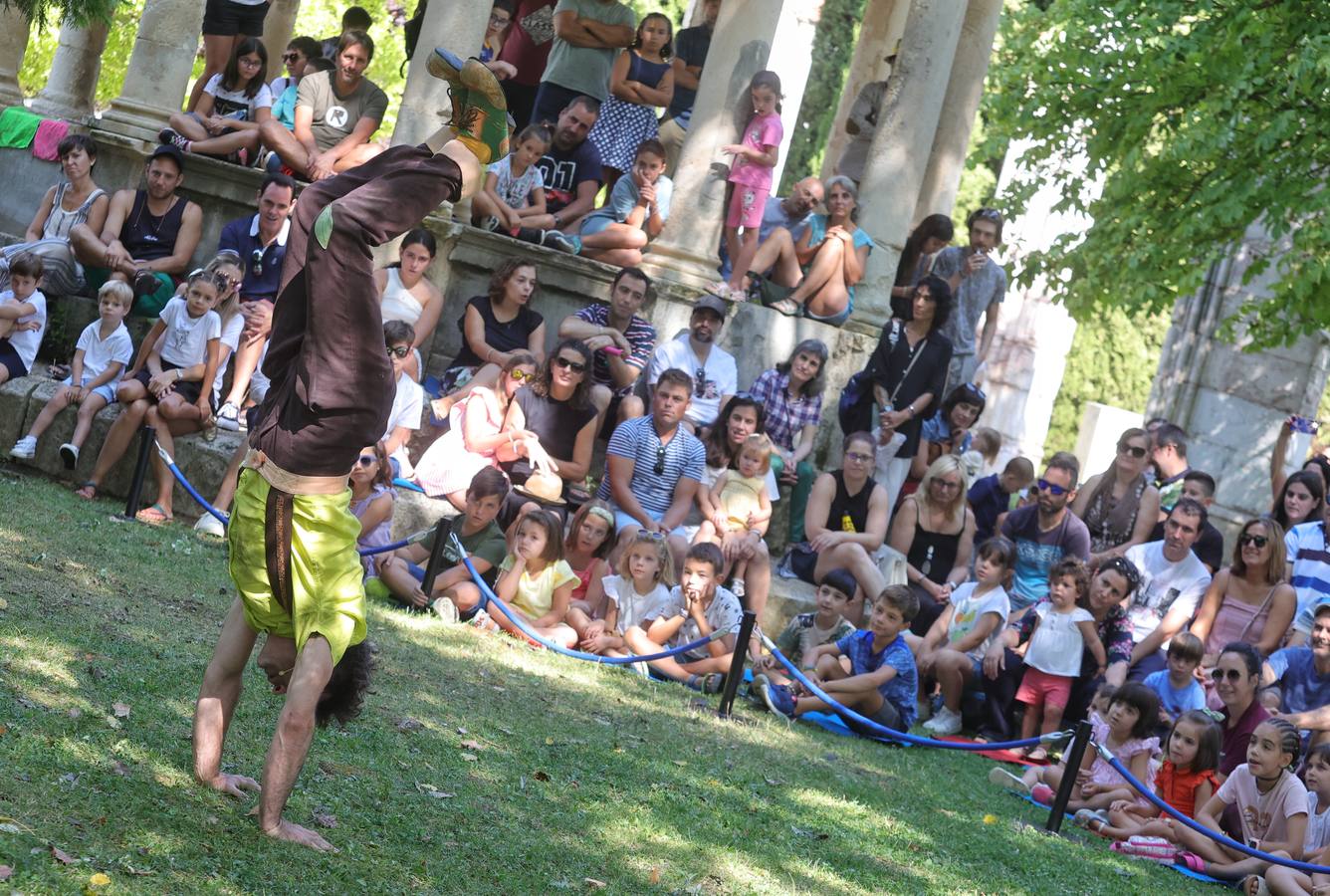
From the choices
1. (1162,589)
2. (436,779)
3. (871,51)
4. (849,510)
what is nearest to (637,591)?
(849,510)

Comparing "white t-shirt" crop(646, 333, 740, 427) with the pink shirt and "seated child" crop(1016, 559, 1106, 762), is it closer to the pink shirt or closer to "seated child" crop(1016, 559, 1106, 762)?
the pink shirt

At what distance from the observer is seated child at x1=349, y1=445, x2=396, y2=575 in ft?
33.2

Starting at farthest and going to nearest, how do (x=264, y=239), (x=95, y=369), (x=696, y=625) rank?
(x=264, y=239)
(x=95, y=369)
(x=696, y=625)

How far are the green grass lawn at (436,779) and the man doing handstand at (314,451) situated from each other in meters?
0.40

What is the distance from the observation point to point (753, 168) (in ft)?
43.9

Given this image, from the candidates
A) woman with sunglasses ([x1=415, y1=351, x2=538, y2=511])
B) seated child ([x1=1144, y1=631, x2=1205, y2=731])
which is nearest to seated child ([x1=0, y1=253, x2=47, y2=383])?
woman with sunglasses ([x1=415, y1=351, x2=538, y2=511])

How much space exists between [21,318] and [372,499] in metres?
2.75

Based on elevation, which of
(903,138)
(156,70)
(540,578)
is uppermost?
(903,138)

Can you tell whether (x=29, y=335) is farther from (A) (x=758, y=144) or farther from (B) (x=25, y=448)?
(A) (x=758, y=144)

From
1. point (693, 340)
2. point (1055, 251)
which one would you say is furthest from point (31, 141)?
point (1055, 251)

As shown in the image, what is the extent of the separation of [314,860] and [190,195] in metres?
8.38

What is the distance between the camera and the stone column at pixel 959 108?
51.1ft

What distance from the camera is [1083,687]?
11016 millimetres

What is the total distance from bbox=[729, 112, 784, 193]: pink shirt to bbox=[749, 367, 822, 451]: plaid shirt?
1.76 meters
